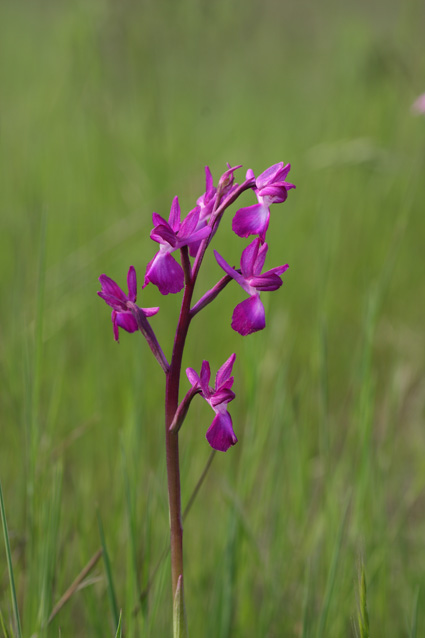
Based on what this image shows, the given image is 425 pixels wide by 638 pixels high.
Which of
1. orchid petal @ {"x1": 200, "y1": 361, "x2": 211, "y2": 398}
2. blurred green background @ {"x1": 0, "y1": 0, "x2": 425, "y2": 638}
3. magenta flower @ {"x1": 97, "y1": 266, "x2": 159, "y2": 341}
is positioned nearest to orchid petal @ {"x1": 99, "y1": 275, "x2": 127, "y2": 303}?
magenta flower @ {"x1": 97, "y1": 266, "x2": 159, "y2": 341}

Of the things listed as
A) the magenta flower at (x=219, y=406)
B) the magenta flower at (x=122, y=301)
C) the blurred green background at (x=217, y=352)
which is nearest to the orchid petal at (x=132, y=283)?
the magenta flower at (x=122, y=301)

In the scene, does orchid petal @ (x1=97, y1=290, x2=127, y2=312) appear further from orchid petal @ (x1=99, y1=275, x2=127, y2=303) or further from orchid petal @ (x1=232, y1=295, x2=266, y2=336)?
orchid petal @ (x1=232, y1=295, x2=266, y2=336)

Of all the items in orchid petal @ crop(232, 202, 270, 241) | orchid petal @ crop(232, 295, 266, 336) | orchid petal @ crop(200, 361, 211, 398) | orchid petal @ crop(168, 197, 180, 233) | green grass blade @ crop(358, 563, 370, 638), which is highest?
orchid petal @ crop(168, 197, 180, 233)

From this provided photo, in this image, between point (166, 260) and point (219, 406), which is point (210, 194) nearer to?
point (166, 260)

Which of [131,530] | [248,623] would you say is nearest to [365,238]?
[248,623]

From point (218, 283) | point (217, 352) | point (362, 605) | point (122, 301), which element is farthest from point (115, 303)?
point (217, 352)

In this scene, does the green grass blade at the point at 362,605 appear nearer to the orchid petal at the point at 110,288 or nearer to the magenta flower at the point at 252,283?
the magenta flower at the point at 252,283
